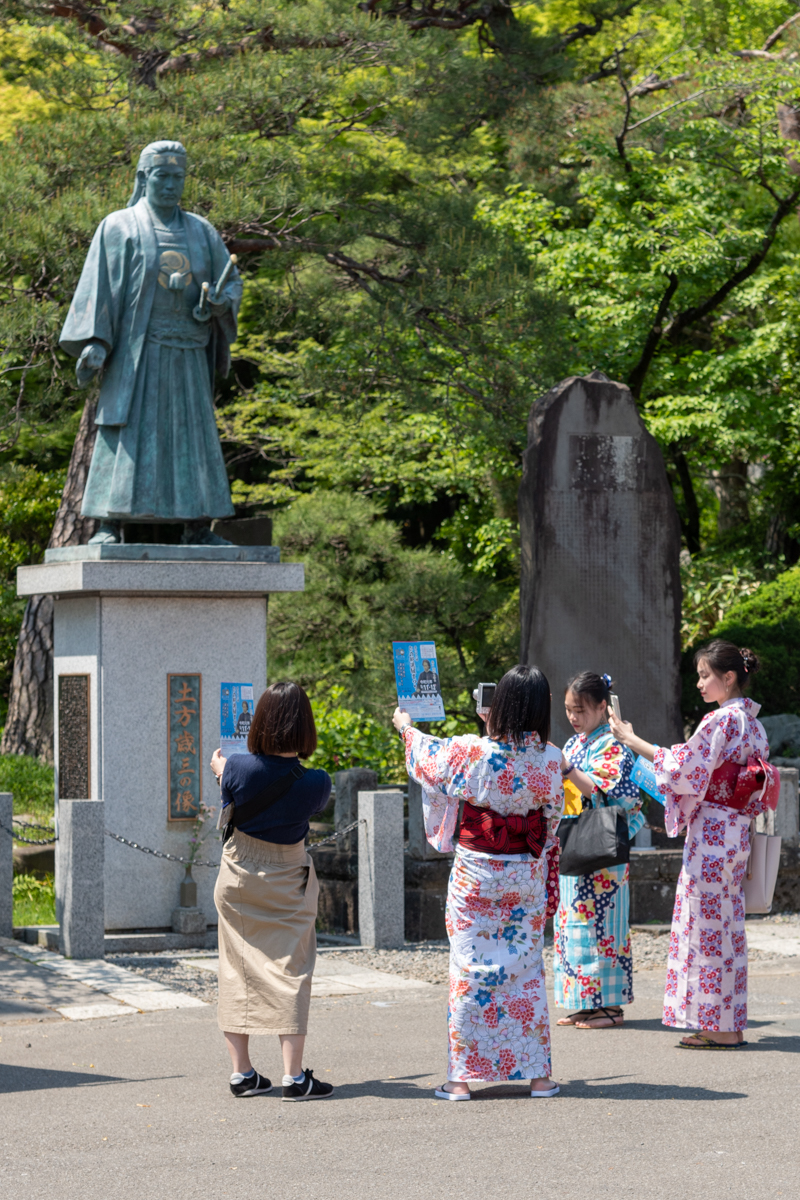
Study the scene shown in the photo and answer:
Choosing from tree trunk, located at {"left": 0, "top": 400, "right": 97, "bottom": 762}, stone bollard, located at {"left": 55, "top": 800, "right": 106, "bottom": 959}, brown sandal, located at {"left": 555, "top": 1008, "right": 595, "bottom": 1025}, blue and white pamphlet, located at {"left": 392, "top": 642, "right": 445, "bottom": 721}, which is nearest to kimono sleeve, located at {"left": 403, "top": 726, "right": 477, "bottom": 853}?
blue and white pamphlet, located at {"left": 392, "top": 642, "right": 445, "bottom": 721}

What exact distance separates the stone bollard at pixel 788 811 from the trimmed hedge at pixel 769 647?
333 centimetres

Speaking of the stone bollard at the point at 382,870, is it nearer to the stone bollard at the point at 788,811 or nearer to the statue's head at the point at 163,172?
the stone bollard at the point at 788,811

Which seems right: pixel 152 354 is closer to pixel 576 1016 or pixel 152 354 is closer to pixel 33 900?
pixel 33 900

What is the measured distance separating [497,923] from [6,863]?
3.86 m

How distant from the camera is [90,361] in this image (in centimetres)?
873

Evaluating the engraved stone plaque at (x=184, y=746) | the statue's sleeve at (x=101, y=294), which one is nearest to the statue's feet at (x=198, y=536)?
the engraved stone plaque at (x=184, y=746)

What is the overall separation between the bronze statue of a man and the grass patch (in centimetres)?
251

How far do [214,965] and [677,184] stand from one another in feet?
37.6

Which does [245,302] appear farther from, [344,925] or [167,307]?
[344,925]

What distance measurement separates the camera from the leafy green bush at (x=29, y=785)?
11.9 metres

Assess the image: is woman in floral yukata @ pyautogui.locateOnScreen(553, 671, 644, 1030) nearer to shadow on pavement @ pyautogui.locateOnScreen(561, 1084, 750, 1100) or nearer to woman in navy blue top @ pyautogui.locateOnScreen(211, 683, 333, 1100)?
shadow on pavement @ pyautogui.locateOnScreen(561, 1084, 750, 1100)

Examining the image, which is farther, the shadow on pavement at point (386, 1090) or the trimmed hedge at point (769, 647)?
the trimmed hedge at point (769, 647)

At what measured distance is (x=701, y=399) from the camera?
1617 cm

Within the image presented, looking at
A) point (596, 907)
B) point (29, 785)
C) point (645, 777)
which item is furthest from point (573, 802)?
point (29, 785)
